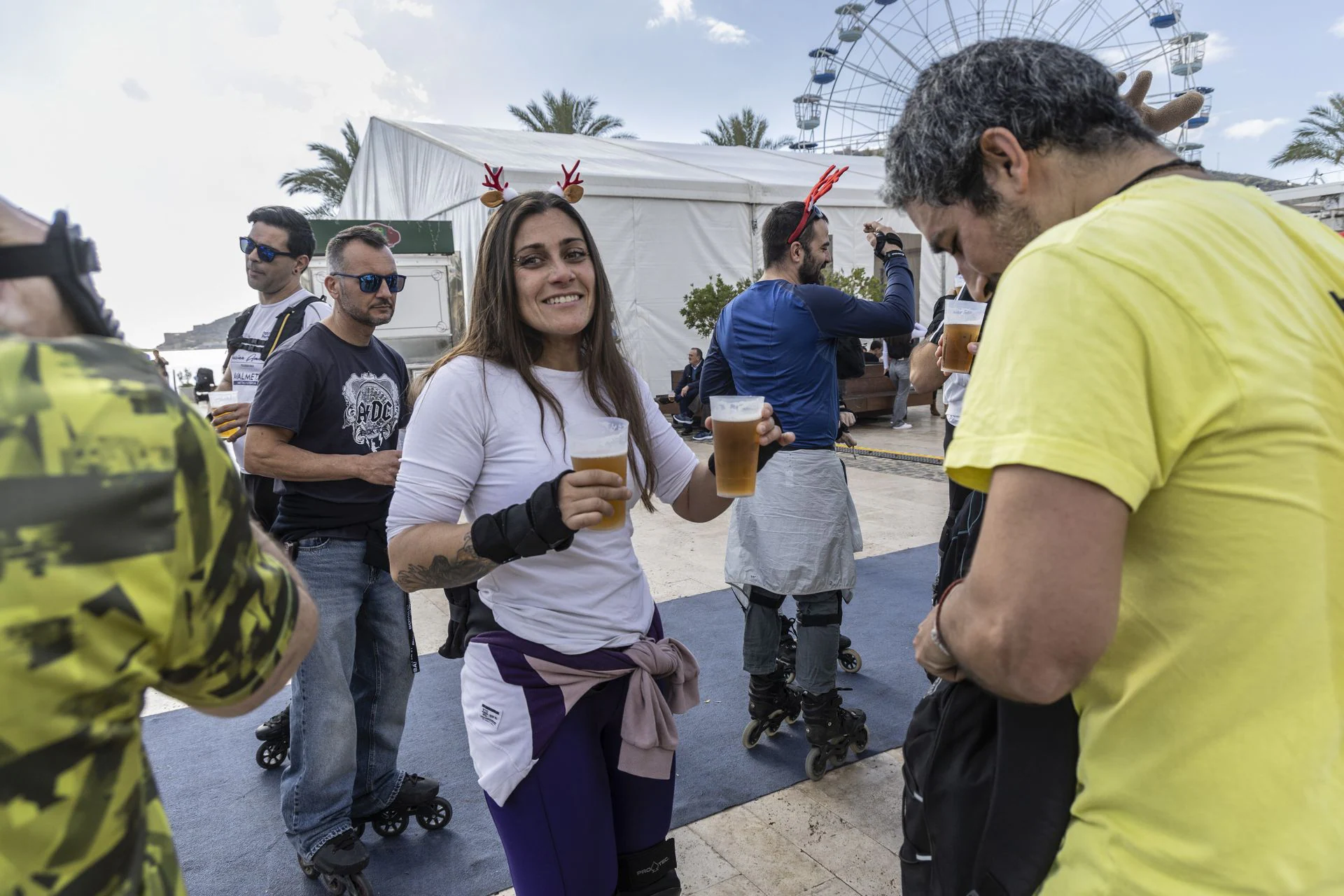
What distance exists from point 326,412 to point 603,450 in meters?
1.59

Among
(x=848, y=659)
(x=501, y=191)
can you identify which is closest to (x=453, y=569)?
(x=501, y=191)

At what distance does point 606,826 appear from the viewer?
1869mm

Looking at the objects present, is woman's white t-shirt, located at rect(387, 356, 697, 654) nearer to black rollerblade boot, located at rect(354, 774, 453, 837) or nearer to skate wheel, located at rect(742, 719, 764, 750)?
black rollerblade boot, located at rect(354, 774, 453, 837)

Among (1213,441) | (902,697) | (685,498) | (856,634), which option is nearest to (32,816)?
(1213,441)

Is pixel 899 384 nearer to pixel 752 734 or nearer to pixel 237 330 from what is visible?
pixel 752 734

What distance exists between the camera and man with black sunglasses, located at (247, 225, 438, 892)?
9.24ft

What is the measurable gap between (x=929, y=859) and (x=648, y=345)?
15010 millimetres

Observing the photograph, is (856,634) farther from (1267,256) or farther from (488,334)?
(1267,256)

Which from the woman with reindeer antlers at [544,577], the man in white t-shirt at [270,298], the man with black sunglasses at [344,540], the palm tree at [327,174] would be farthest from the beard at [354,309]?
the palm tree at [327,174]

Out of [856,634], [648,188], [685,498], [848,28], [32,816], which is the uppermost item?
[848,28]

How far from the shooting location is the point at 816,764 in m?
3.42

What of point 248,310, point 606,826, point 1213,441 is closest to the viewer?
point 1213,441

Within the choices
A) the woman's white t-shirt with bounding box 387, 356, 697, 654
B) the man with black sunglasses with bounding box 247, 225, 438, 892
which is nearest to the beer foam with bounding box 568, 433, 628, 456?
the woman's white t-shirt with bounding box 387, 356, 697, 654

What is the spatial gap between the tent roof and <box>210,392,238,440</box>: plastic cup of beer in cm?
1018
